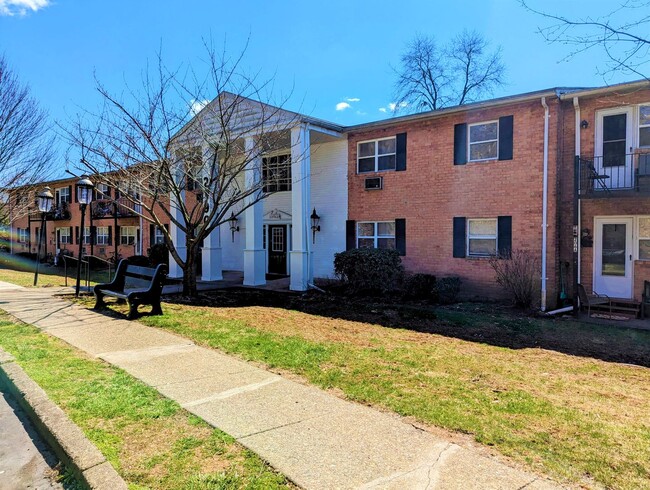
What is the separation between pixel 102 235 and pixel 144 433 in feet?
94.6

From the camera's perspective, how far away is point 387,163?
1461 centimetres

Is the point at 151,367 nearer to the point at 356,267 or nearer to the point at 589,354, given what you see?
the point at 589,354

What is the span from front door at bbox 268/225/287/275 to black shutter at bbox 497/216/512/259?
28.7 feet

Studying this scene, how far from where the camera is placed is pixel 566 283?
11367mm

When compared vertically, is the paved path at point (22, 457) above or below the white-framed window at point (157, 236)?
below

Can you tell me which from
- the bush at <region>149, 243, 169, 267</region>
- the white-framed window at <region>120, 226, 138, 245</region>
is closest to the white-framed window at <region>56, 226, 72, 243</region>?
the white-framed window at <region>120, 226, 138, 245</region>

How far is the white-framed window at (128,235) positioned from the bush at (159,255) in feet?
Result: 21.7

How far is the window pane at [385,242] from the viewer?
1452 centimetres

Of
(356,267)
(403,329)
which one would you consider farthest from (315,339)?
(356,267)

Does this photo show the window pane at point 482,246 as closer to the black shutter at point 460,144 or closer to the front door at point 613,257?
the black shutter at point 460,144

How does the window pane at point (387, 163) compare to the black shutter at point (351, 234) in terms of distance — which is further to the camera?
the black shutter at point (351, 234)

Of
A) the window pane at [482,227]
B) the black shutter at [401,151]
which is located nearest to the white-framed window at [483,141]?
the window pane at [482,227]

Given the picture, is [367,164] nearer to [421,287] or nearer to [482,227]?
[482,227]

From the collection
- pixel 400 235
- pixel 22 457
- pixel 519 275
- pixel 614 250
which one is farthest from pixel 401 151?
pixel 22 457
